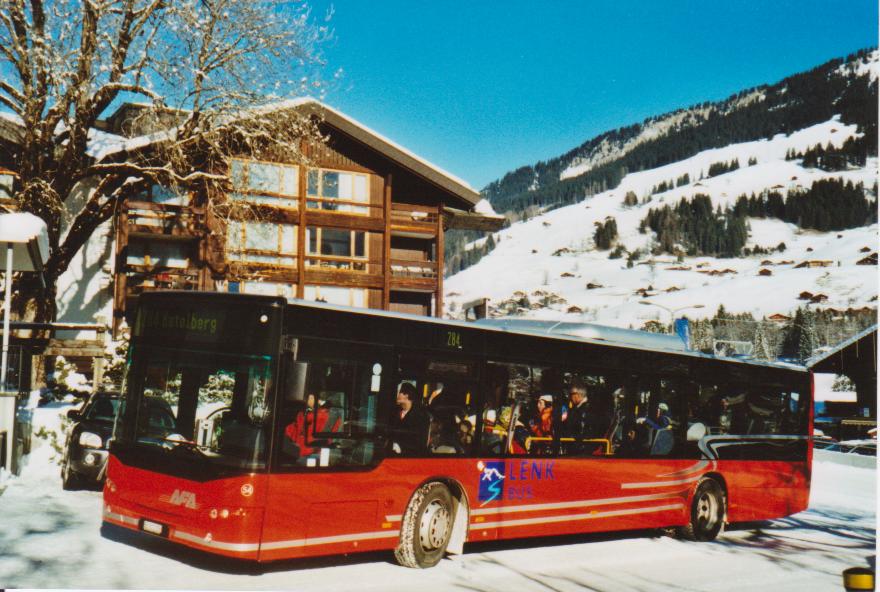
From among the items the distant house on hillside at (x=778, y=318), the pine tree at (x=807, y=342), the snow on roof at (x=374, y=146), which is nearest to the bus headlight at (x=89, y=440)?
the snow on roof at (x=374, y=146)

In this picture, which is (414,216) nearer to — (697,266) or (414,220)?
(414,220)

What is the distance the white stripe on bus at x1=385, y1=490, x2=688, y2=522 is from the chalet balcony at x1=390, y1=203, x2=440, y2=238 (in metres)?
18.4

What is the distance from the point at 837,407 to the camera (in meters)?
23.8

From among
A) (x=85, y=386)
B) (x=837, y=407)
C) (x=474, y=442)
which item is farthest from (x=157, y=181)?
(x=837, y=407)

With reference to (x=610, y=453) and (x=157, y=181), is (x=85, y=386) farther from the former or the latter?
(x=610, y=453)

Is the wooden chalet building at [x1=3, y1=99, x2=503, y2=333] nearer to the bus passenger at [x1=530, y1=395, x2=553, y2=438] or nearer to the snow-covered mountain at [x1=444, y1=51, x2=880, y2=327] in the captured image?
the snow-covered mountain at [x1=444, y1=51, x2=880, y2=327]

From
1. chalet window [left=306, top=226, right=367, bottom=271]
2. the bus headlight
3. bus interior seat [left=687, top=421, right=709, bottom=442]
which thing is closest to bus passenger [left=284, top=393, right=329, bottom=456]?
the bus headlight

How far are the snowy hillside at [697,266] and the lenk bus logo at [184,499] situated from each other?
41.7ft

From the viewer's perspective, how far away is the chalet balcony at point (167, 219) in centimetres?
2506

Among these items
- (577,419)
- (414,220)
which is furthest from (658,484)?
(414,220)

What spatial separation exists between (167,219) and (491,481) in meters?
19.1

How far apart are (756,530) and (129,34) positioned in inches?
600

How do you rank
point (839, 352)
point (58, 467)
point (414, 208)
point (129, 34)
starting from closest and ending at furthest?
1. point (58, 467)
2. point (129, 34)
3. point (839, 352)
4. point (414, 208)

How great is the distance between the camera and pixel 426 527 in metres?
8.46
